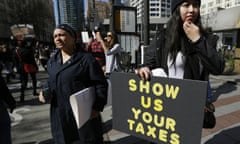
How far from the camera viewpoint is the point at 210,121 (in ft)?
4.73

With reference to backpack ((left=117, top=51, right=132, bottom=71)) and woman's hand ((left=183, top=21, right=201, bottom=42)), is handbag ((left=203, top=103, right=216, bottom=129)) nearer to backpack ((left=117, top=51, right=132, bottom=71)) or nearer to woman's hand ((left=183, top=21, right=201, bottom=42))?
woman's hand ((left=183, top=21, right=201, bottom=42))

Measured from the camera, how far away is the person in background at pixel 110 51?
3.62 metres

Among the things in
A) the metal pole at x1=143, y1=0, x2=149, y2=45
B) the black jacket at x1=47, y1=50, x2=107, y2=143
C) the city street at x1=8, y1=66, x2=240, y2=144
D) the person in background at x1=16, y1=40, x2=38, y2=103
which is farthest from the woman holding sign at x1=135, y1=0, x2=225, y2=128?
the person in background at x1=16, y1=40, x2=38, y2=103

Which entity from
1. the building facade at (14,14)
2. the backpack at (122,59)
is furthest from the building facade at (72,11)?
the backpack at (122,59)

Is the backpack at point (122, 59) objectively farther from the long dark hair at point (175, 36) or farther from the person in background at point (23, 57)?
the person in background at point (23, 57)

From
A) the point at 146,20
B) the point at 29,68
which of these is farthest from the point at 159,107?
the point at 29,68

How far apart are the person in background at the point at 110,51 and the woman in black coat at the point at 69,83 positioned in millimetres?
1627

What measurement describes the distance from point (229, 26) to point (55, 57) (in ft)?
33.2

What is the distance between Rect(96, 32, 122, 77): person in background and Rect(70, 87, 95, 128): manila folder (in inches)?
70.8

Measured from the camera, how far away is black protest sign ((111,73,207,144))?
44.9 inches

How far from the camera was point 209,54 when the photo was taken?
3.92 ft

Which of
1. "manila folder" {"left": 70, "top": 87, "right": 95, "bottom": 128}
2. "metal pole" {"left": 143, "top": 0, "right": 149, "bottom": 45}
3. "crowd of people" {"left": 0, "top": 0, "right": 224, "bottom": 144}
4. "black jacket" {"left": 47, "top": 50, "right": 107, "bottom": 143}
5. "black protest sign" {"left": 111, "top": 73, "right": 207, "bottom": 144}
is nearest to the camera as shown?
"black protest sign" {"left": 111, "top": 73, "right": 207, "bottom": 144}

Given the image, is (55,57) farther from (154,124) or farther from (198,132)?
(198,132)

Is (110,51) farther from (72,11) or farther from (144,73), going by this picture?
(72,11)
